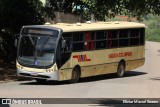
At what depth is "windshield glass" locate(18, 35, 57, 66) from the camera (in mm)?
23172

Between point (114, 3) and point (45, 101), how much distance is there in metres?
5.41

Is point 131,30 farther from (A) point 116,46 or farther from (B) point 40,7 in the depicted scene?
(B) point 40,7

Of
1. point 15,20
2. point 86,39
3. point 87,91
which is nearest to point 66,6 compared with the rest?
point 15,20

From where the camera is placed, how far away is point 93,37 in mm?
25922

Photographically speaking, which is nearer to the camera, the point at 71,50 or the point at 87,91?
the point at 87,91

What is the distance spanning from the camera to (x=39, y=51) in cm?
2330

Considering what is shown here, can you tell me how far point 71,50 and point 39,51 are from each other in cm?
160

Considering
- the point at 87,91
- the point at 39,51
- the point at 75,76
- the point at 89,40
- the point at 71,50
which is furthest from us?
the point at 89,40

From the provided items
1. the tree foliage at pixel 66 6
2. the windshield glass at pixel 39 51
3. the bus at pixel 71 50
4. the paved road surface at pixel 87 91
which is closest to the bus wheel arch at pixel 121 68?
the bus at pixel 71 50

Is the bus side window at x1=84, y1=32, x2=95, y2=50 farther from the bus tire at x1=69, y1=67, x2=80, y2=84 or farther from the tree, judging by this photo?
the tree

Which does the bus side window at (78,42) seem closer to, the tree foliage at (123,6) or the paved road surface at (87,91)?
the paved road surface at (87,91)

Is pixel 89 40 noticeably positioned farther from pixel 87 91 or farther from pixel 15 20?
pixel 15 20

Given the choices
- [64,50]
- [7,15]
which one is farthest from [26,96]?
[7,15]

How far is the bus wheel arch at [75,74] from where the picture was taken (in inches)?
957
